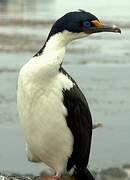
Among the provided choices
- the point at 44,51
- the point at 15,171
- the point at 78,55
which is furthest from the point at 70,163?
the point at 78,55

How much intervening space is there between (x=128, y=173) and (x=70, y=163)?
173 inches

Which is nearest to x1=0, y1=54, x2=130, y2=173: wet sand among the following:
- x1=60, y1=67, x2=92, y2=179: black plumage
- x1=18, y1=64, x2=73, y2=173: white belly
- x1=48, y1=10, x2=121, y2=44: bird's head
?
x1=60, y1=67, x2=92, y2=179: black plumage

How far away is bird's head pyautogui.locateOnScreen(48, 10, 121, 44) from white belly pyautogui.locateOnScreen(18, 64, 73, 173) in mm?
319

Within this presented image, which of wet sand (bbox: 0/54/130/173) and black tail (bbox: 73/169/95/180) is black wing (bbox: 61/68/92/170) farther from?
wet sand (bbox: 0/54/130/173)

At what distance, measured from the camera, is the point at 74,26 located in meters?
5.30

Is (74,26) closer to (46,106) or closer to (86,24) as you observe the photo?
(86,24)

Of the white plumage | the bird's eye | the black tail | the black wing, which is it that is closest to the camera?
the white plumage

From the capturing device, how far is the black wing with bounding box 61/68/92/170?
18.2 ft

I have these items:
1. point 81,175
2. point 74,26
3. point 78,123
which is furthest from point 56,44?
point 81,175

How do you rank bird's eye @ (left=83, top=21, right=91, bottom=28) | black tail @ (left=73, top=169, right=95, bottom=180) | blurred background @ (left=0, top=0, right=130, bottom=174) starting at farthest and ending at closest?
blurred background @ (left=0, top=0, right=130, bottom=174), black tail @ (left=73, top=169, right=95, bottom=180), bird's eye @ (left=83, top=21, right=91, bottom=28)

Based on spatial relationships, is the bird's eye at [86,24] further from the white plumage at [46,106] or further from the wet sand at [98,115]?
the wet sand at [98,115]

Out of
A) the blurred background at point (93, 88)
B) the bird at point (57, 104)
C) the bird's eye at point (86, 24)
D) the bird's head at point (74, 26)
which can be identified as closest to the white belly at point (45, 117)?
the bird at point (57, 104)

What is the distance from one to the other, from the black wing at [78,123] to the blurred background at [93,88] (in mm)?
3982

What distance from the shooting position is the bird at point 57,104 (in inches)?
206
